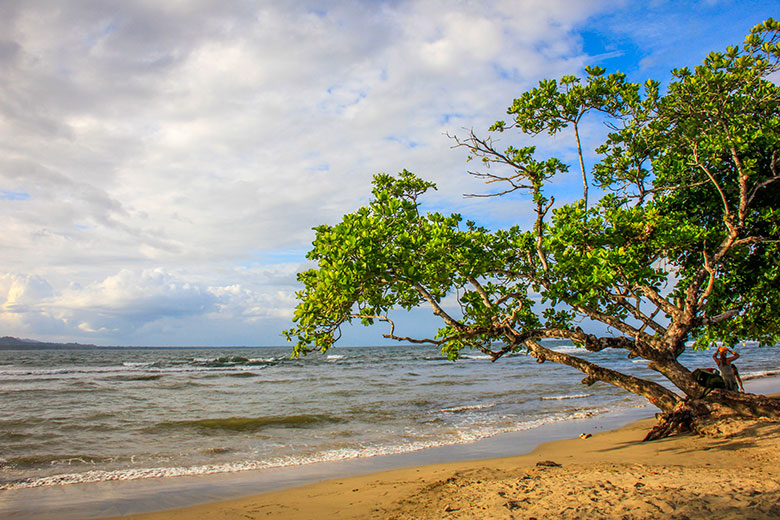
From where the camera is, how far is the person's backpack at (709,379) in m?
9.79

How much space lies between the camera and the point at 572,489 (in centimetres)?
614

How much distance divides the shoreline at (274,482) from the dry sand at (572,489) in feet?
0.29

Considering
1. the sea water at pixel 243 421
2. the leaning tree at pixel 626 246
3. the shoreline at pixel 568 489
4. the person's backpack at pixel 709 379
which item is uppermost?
the leaning tree at pixel 626 246

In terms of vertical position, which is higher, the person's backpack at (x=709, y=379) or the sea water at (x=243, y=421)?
the person's backpack at (x=709, y=379)

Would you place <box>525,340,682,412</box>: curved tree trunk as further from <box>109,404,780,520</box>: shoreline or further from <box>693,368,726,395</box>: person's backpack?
<box>109,404,780,520</box>: shoreline

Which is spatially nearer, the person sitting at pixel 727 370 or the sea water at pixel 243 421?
the person sitting at pixel 727 370

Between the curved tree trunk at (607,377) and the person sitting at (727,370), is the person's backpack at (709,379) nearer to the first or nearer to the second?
the person sitting at (727,370)

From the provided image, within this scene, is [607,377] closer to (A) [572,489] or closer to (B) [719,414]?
(B) [719,414]

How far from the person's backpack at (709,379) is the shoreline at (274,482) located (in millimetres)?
1310

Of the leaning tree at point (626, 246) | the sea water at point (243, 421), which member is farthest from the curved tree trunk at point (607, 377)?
the sea water at point (243, 421)

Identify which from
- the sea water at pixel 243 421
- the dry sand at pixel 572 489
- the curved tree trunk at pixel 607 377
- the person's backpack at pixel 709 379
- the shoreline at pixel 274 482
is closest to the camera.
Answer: the dry sand at pixel 572 489

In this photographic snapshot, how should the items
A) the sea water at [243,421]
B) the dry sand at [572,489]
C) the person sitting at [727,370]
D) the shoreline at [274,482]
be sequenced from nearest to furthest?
1. the dry sand at [572,489]
2. the shoreline at [274,482]
3. the person sitting at [727,370]
4. the sea water at [243,421]

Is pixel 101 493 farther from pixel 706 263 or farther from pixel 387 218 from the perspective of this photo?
pixel 706 263

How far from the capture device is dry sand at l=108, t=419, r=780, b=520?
5383mm
